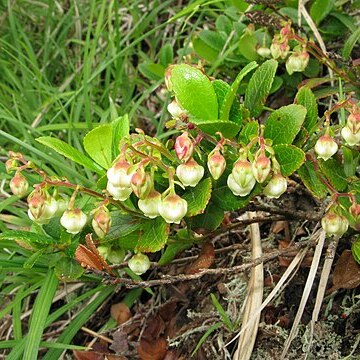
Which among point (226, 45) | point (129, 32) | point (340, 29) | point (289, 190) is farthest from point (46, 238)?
point (129, 32)

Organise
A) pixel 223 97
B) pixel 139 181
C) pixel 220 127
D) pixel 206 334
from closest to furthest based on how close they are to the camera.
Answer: pixel 139 181 < pixel 220 127 < pixel 223 97 < pixel 206 334

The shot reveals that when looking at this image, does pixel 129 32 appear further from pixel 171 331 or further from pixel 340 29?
pixel 171 331

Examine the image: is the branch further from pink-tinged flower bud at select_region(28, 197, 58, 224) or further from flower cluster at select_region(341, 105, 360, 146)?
flower cluster at select_region(341, 105, 360, 146)

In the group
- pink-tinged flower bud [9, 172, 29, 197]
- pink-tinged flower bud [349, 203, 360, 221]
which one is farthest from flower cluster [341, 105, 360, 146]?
pink-tinged flower bud [9, 172, 29, 197]

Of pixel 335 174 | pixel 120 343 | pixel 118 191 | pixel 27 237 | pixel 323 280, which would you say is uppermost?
pixel 118 191

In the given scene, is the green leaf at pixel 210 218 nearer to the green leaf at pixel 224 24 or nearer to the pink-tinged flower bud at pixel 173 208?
the pink-tinged flower bud at pixel 173 208

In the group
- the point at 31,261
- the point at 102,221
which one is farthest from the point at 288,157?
the point at 31,261

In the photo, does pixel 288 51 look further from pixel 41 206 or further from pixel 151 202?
pixel 41 206
